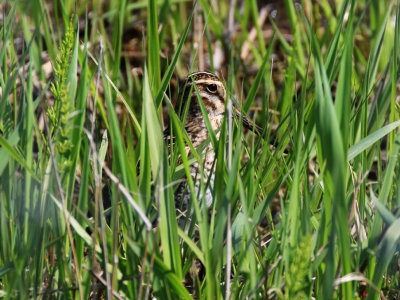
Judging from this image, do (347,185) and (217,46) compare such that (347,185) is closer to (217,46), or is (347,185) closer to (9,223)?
(9,223)

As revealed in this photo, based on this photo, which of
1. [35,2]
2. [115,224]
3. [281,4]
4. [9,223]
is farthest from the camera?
[281,4]

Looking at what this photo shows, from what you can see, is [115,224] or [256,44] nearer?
[115,224]

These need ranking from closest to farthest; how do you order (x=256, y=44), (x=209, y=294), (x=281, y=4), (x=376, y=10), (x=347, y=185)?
(x=209, y=294)
(x=347, y=185)
(x=376, y=10)
(x=256, y=44)
(x=281, y=4)

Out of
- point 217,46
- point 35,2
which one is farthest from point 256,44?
point 35,2

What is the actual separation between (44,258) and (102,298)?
1.55 feet

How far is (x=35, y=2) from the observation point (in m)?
2.70

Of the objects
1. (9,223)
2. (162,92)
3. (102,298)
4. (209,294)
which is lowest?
(102,298)

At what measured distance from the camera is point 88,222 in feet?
5.11

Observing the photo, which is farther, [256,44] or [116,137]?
[256,44]

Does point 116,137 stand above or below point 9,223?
above

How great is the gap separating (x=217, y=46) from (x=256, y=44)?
1.45 ft

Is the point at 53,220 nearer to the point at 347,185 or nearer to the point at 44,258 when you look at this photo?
the point at 44,258

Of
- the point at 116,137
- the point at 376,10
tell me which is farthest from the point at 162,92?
the point at 376,10

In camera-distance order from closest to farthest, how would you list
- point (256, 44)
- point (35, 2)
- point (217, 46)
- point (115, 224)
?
point (115, 224) < point (35, 2) < point (217, 46) < point (256, 44)
